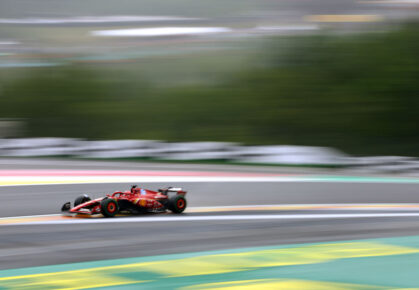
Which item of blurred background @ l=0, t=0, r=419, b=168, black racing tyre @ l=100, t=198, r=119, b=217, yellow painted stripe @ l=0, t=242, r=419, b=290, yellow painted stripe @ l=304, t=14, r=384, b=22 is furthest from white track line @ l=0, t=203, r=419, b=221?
yellow painted stripe @ l=304, t=14, r=384, b=22

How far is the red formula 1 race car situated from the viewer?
857 centimetres

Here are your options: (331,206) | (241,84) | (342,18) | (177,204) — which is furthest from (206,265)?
(342,18)

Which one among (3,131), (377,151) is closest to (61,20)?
(3,131)

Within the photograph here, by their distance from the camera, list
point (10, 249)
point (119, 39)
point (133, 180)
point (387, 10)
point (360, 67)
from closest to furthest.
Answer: point (10, 249) < point (133, 180) < point (360, 67) < point (387, 10) < point (119, 39)

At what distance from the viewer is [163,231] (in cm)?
800

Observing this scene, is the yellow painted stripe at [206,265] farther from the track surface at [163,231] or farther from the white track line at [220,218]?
the white track line at [220,218]

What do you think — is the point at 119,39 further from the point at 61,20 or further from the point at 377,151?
the point at 377,151

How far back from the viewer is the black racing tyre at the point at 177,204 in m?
9.22

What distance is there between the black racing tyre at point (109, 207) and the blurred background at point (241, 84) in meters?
9.18

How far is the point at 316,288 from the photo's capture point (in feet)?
18.8

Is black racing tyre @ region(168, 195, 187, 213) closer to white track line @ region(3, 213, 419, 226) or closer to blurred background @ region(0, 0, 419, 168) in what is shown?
white track line @ region(3, 213, 419, 226)

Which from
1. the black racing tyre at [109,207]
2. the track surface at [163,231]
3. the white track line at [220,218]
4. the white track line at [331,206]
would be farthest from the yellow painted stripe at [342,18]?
the black racing tyre at [109,207]

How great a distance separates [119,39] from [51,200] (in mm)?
21526

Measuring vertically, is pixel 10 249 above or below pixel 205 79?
below
